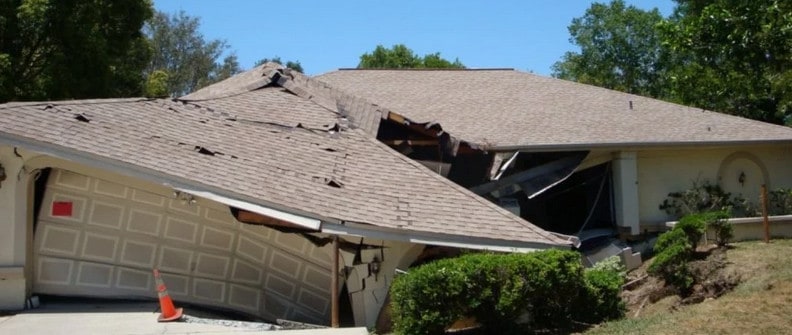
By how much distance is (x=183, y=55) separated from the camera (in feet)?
162

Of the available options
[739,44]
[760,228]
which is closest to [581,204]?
[760,228]

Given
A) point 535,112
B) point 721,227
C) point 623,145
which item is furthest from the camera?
point 535,112

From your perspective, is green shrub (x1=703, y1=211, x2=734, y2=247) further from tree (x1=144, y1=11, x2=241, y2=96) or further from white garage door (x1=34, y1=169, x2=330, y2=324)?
tree (x1=144, y1=11, x2=241, y2=96)

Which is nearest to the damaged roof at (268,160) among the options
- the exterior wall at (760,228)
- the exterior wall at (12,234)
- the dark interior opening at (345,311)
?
the exterior wall at (12,234)

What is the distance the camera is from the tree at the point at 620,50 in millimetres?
41562

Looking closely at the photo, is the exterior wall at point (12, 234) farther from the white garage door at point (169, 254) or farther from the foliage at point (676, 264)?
the foliage at point (676, 264)

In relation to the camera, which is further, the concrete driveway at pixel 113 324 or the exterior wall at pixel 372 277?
the exterior wall at pixel 372 277

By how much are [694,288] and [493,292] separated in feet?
15.6

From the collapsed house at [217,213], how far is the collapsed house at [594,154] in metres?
5.22

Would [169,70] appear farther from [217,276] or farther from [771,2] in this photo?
[771,2]

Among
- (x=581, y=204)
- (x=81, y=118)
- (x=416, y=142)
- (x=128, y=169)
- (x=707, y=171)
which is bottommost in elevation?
(x=581, y=204)

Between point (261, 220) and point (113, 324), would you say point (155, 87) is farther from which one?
point (113, 324)

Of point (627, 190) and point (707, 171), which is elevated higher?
point (707, 171)

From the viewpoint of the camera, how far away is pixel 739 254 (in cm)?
1692
